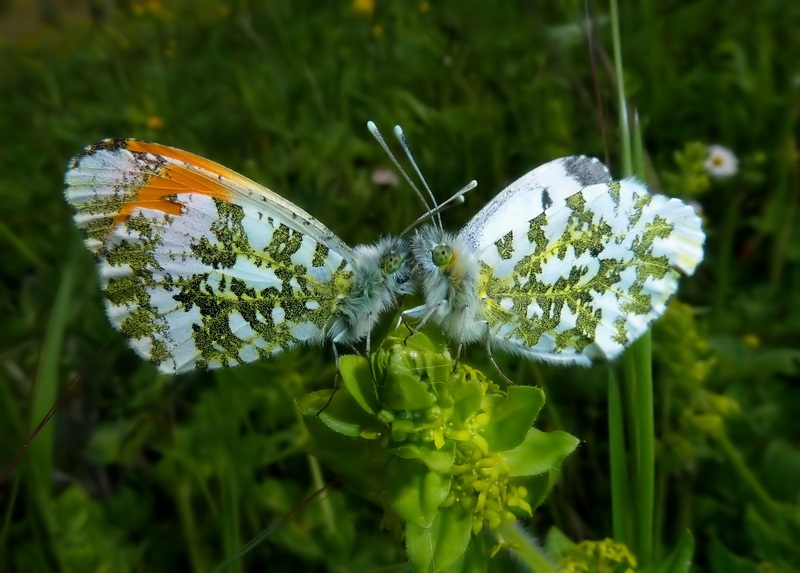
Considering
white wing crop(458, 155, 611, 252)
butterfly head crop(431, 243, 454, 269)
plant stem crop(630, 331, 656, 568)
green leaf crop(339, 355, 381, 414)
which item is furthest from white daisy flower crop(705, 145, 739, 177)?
green leaf crop(339, 355, 381, 414)

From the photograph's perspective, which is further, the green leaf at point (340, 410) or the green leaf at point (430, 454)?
the green leaf at point (340, 410)

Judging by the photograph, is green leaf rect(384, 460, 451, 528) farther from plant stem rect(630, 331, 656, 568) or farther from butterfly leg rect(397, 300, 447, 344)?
plant stem rect(630, 331, 656, 568)

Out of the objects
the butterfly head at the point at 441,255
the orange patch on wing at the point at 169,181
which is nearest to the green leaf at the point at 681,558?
the butterfly head at the point at 441,255

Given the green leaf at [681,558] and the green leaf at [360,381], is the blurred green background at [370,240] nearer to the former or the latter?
the green leaf at [681,558]

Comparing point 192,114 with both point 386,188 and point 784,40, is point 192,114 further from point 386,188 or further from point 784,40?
point 784,40

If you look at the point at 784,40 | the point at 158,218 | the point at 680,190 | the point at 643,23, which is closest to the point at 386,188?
the point at 680,190

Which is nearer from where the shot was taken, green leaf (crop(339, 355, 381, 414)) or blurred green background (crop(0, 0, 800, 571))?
green leaf (crop(339, 355, 381, 414))
